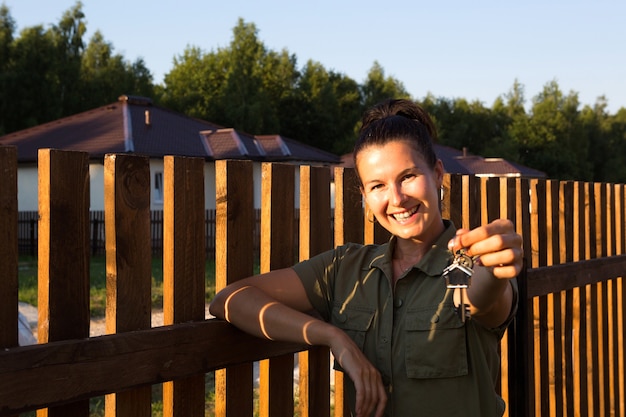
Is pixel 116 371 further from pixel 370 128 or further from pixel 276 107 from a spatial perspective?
pixel 276 107

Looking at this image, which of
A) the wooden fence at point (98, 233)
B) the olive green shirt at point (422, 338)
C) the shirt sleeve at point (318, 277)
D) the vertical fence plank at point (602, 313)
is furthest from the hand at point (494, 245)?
the wooden fence at point (98, 233)

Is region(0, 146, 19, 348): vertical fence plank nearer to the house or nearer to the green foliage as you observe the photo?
the house

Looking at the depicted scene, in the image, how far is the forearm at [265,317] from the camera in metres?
2.17

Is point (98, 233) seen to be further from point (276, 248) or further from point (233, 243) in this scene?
point (233, 243)

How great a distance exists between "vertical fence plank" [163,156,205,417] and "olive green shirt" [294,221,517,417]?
463 mm

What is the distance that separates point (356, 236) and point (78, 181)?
1299mm

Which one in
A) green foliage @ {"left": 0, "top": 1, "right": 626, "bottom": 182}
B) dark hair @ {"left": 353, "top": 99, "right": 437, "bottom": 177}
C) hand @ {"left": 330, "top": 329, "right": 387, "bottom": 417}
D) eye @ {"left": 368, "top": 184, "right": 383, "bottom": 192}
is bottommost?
hand @ {"left": 330, "top": 329, "right": 387, "bottom": 417}

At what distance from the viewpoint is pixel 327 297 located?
2.40 meters

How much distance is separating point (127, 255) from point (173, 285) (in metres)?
0.22

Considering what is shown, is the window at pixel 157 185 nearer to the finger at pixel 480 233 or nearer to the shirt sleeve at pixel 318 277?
the shirt sleeve at pixel 318 277

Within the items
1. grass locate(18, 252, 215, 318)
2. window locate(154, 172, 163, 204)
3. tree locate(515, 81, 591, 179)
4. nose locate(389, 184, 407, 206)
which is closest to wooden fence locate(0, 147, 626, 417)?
nose locate(389, 184, 407, 206)

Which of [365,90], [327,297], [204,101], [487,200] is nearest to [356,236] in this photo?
[327,297]

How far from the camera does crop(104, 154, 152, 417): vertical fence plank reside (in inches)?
83.2

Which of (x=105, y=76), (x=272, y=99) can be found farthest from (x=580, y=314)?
(x=272, y=99)
